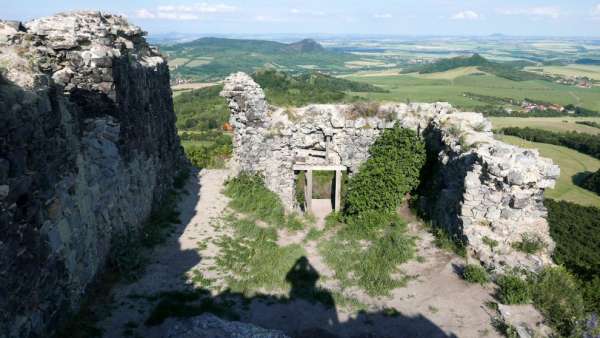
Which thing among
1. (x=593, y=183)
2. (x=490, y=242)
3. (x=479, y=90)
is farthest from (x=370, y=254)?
(x=479, y=90)

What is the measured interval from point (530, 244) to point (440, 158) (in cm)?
333

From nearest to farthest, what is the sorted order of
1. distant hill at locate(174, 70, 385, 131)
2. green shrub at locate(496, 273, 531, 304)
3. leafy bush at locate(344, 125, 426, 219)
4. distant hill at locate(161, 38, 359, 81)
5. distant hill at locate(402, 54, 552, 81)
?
1. green shrub at locate(496, 273, 531, 304)
2. leafy bush at locate(344, 125, 426, 219)
3. distant hill at locate(174, 70, 385, 131)
4. distant hill at locate(402, 54, 552, 81)
5. distant hill at locate(161, 38, 359, 81)

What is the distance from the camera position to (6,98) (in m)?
5.06

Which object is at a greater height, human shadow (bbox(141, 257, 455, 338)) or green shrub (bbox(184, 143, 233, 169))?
human shadow (bbox(141, 257, 455, 338))

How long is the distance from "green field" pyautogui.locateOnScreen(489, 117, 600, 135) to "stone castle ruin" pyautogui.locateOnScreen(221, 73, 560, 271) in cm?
4055

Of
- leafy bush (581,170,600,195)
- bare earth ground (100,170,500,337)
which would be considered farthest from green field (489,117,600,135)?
bare earth ground (100,170,500,337)

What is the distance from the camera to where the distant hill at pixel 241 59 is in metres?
104

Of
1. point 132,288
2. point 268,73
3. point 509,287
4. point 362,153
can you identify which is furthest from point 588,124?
point 132,288

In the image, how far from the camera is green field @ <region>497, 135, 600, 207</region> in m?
29.2

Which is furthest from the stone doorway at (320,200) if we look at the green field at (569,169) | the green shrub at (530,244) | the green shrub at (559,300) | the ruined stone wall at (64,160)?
the green field at (569,169)

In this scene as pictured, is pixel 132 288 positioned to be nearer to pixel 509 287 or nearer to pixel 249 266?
pixel 249 266

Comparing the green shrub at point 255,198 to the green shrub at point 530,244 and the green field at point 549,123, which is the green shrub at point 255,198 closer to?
the green shrub at point 530,244

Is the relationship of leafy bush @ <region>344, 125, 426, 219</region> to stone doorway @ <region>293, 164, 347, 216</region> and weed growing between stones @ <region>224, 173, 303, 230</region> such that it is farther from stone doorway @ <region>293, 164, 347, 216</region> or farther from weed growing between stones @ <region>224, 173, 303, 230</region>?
weed growing between stones @ <region>224, 173, 303, 230</region>

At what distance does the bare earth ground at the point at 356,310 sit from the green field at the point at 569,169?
17352mm
